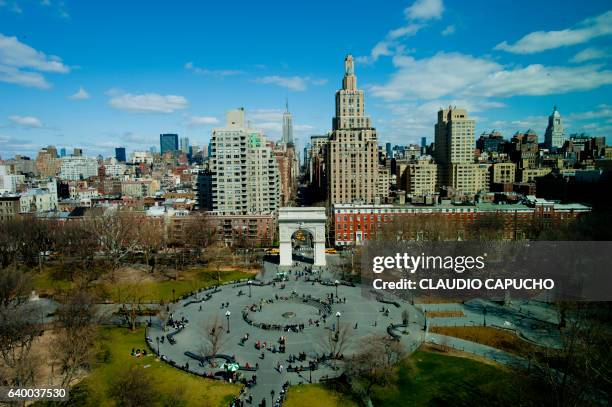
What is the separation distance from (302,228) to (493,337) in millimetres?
40068

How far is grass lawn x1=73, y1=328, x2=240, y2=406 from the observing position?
35344 mm

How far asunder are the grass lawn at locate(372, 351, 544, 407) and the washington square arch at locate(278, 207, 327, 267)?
38.6 metres

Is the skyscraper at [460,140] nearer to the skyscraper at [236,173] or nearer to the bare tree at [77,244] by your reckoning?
the skyscraper at [236,173]

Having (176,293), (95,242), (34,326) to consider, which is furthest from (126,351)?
(95,242)

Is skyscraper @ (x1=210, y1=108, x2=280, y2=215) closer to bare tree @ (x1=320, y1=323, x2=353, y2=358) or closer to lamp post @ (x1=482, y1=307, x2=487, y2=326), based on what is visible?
bare tree @ (x1=320, y1=323, x2=353, y2=358)

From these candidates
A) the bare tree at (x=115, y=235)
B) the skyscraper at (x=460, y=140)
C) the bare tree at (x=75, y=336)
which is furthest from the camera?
the skyscraper at (x=460, y=140)

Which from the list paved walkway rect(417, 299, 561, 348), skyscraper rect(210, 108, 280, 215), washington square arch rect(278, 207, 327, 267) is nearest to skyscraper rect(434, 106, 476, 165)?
skyscraper rect(210, 108, 280, 215)

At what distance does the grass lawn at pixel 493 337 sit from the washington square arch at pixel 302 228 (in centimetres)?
3252

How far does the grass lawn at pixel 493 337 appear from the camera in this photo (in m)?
44.0

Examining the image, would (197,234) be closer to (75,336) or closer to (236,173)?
(236,173)

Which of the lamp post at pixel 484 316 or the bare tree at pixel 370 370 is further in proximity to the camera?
the lamp post at pixel 484 316

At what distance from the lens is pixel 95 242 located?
3327 inches

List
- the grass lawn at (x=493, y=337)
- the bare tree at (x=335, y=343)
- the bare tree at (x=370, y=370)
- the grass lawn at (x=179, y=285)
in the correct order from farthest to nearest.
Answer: the grass lawn at (x=179, y=285)
the grass lawn at (x=493, y=337)
the bare tree at (x=335, y=343)
the bare tree at (x=370, y=370)

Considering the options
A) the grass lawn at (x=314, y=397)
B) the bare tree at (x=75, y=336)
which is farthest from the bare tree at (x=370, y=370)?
the bare tree at (x=75, y=336)
